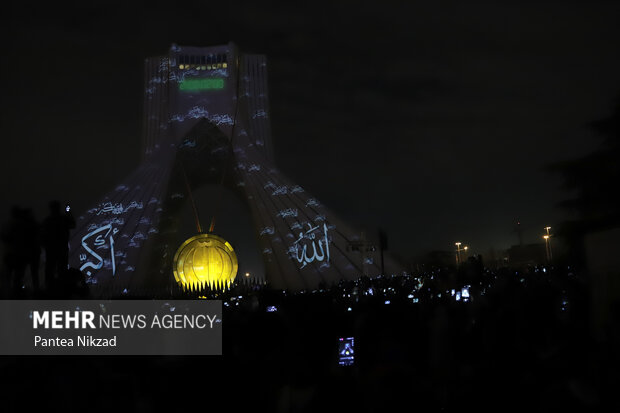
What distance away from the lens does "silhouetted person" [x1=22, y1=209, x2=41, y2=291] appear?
921 cm

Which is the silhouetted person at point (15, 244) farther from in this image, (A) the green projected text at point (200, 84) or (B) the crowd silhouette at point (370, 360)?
(A) the green projected text at point (200, 84)

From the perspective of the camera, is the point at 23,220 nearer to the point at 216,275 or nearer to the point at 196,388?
the point at 196,388

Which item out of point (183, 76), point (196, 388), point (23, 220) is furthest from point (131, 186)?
point (196, 388)

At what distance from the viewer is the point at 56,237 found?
941 cm

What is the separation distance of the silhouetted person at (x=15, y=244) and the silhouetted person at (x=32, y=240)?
0.04 m

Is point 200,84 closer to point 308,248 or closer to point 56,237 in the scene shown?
point 308,248

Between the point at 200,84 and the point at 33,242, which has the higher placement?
the point at 200,84

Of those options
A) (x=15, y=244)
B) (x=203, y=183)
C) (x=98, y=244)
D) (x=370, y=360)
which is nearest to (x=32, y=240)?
(x=15, y=244)

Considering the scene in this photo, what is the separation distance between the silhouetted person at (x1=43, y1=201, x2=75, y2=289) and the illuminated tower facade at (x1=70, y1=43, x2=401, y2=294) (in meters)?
9.80

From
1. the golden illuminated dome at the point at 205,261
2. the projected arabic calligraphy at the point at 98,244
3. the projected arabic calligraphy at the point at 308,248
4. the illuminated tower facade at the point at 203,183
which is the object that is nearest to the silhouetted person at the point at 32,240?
the illuminated tower facade at the point at 203,183

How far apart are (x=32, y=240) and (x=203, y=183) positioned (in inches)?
994

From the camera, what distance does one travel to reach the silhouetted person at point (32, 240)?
9211mm

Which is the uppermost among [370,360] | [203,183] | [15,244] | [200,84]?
[200,84]

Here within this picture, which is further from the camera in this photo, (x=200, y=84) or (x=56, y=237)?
(x=200, y=84)
